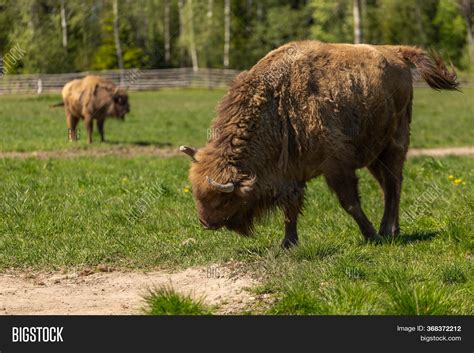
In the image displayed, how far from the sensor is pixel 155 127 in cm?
2194

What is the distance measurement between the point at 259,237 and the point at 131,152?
29.1 ft

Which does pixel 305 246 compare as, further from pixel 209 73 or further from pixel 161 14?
pixel 161 14

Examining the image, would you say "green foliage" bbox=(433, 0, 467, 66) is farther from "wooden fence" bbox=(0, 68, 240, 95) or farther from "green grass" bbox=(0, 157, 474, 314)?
"green grass" bbox=(0, 157, 474, 314)

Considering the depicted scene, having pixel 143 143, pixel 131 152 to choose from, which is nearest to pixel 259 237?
pixel 131 152

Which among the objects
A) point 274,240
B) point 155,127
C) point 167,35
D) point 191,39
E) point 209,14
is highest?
point 209,14

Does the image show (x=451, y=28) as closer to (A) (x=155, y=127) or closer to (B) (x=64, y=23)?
(B) (x=64, y=23)

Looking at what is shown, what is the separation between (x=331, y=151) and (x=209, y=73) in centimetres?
4056

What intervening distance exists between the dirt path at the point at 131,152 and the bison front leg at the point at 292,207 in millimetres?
8221

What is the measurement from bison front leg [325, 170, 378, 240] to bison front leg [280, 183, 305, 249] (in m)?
0.31

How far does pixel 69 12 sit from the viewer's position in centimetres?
4616

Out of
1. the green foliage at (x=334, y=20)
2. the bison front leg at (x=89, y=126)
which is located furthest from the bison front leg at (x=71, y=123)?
the green foliage at (x=334, y=20)

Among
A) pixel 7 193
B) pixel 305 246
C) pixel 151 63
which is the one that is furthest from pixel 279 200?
pixel 151 63

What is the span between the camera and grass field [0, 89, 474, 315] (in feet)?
17.6

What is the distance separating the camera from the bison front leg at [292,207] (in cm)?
747
